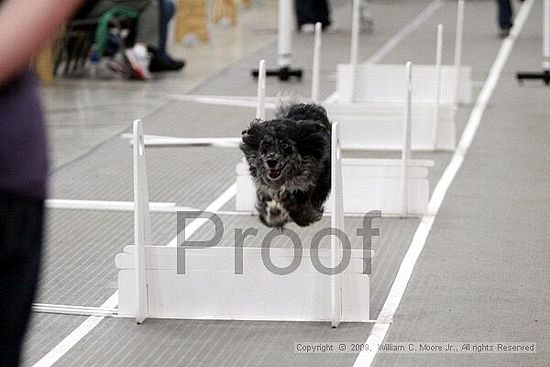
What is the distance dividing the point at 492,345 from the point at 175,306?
3.45 ft

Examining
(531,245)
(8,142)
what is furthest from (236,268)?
(8,142)

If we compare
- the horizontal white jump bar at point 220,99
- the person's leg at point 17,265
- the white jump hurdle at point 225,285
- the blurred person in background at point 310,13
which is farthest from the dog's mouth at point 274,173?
the blurred person in background at point 310,13

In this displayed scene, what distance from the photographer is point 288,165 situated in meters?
3.65

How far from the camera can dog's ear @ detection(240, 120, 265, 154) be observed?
369cm

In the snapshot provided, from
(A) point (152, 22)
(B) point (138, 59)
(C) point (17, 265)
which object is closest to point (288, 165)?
(C) point (17, 265)

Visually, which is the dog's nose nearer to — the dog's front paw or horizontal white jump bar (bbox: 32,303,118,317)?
the dog's front paw

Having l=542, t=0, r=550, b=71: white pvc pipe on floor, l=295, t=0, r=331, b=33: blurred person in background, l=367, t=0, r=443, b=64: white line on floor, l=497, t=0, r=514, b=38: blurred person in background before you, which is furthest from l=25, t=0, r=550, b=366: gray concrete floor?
l=295, t=0, r=331, b=33: blurred person in background

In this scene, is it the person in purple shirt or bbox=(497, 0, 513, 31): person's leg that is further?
bbox=(497, 0, 513, 31): person's leg

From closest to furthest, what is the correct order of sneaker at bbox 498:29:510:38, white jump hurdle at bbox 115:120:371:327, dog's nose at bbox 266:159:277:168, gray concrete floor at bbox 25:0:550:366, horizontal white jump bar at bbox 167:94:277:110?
gray concrete floor at bbox 25:0:550:366 < white jump hurdle at bbox 115:120:371:327 < dog's nose at bbox 266:159:277:168 < horizontal white jump bar at bbox 167:94:277:110 < sneaker at bbox 498:29:510:38

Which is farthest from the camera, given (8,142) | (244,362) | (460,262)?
(460,262)

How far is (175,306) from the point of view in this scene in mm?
3621

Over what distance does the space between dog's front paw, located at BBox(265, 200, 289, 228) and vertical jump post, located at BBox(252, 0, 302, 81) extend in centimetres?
507

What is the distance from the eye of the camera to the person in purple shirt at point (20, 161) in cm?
96

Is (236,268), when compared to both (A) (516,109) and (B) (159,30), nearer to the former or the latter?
(A) (516,109)
